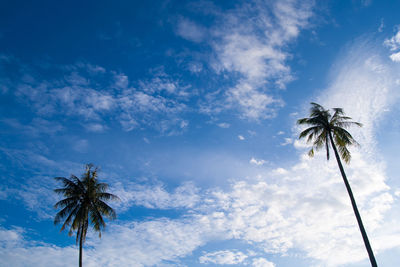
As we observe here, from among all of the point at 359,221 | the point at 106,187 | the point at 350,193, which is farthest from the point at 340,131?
the point at 106,187

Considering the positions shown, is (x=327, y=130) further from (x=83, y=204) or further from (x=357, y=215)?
(x=83, y=204)

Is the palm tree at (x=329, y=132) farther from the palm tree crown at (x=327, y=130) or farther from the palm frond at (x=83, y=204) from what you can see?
the palm frond at (x=83, y=204)

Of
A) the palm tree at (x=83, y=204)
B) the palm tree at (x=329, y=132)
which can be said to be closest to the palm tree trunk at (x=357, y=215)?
the palm tree at (x=329, y=132)

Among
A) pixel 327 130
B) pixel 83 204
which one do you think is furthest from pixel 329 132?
pixel 83 204

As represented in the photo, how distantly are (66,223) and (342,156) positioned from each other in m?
30.2

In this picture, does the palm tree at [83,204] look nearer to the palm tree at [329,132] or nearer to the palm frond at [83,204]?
the palm frond at [83,204]

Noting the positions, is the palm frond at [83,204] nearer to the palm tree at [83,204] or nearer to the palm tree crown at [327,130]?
the palm tree at [83,204]

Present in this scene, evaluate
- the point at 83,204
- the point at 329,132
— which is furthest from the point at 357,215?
the point at 83,204

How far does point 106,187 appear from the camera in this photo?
30312mm

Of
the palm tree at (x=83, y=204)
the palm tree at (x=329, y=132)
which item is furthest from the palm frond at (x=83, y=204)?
the palm tree at (x=329, y=132)

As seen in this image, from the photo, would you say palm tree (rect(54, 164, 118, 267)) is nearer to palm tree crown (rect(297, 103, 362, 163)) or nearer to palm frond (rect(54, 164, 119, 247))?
palm frond (rect(54, 164, 119, 247))

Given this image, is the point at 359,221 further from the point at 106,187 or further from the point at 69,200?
the point at 69,200

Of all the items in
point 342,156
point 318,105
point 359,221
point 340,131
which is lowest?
point 359,221

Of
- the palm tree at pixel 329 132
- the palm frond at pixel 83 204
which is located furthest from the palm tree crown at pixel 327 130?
the palm frond at pixel 83 204
